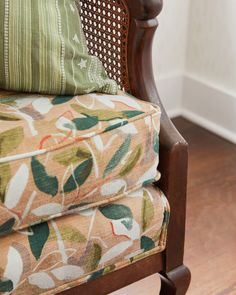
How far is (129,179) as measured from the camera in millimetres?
1066

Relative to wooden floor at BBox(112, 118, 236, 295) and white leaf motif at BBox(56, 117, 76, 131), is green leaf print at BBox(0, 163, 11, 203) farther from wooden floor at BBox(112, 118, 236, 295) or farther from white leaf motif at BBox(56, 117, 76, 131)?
wooden floor at BBox(112, 118, 236, 295)

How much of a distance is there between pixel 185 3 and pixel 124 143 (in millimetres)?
1289

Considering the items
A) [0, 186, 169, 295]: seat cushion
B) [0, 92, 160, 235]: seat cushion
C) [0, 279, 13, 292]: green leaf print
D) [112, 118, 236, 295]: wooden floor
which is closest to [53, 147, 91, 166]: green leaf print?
[0, 92, 160, 235]: seat cushion

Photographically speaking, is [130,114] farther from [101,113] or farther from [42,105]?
[42,105]

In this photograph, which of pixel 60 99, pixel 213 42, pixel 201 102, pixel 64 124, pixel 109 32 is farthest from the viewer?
pixel 201 102

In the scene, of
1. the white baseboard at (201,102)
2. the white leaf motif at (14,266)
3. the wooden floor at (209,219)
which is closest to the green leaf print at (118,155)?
the white leaf motif at (14,266)

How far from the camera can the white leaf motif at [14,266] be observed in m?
0.96

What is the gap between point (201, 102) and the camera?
2.27m

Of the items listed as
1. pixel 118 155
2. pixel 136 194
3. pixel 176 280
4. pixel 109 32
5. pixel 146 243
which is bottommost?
pixel 176 280

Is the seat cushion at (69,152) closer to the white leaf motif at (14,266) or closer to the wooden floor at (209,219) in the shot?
the white leaf motif at (14,266)

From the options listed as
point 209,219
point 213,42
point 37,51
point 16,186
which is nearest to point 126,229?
point 16,186

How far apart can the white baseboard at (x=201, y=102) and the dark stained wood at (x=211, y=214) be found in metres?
0.05

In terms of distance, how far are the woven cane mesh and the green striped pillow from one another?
0.13 metres

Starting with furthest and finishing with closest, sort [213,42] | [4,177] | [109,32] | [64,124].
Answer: [213,42], [109,32], [64,124], [4,177]
